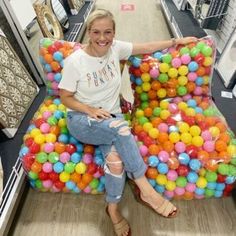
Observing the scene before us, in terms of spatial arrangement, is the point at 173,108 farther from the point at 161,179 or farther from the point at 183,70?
the point at 161,179

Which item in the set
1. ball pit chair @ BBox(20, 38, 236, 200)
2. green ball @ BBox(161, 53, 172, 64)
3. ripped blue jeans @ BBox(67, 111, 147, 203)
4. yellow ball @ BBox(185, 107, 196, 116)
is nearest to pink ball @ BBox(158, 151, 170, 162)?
ball pit chair @ BBox(20, 38, 236, 200)

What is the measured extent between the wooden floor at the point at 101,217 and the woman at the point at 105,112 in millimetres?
83

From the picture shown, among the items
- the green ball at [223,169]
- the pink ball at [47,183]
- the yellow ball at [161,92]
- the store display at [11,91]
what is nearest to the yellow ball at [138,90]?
the yellow ball at [161,92]

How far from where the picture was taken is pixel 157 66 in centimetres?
168

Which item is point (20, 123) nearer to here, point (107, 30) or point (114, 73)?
point (114, 73)

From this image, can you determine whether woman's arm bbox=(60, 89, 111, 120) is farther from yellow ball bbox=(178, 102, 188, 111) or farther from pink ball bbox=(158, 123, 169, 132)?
yellow ball bbox=(178, 102, 188, 111)

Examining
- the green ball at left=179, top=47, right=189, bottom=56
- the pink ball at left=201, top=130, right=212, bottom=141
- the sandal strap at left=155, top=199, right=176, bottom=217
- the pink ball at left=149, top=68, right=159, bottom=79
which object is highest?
the green ball at left=179, top=47, right=189, bottom=56

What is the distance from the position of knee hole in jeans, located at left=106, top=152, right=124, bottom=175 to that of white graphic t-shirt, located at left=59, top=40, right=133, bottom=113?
259mm

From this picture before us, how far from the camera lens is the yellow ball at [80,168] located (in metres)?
1.51

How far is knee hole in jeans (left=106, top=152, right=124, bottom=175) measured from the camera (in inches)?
54.9

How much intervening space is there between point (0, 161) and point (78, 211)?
0.55m

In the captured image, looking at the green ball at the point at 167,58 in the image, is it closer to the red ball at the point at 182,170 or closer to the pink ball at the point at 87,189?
the red ball at the point at 182,170

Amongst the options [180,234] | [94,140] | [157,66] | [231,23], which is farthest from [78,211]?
[231,23]

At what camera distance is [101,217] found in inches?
62.3
